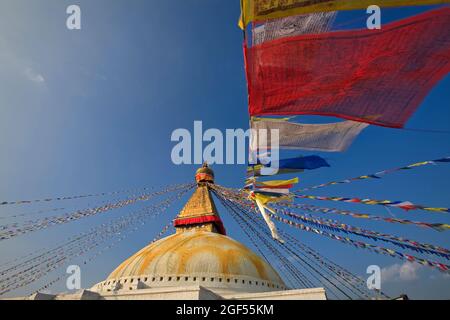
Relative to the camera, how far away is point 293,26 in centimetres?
457

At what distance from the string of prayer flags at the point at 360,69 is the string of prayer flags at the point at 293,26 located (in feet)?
0.26

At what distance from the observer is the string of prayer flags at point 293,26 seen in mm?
4477

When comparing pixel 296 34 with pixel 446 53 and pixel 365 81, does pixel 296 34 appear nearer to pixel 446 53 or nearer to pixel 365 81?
pixel 365 81

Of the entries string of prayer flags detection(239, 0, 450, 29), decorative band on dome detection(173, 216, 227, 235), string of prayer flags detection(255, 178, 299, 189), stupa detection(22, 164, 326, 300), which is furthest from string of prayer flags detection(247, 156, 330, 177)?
decorative band on dome detection(173, 216, 227, 235)

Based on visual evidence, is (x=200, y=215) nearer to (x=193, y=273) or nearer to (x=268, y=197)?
(x=193, y=273)

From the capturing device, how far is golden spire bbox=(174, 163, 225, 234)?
64.5ft

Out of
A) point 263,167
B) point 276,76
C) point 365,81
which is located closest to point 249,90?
point 276,76

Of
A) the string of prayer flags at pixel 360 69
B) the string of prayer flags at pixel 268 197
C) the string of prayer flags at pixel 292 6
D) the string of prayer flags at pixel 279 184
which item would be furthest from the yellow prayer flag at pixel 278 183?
the string of prayer flags at pixel 292 6

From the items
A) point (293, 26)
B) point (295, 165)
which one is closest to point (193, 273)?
point (295, 165)

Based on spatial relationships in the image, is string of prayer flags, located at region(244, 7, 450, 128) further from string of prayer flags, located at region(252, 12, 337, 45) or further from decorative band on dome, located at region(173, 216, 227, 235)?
decorative band on dome, located at region(173, 216, 227, 235)

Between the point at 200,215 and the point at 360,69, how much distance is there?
16.4 metres

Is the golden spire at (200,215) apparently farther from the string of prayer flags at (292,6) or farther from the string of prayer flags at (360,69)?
the string of prayer flags at (292,6)

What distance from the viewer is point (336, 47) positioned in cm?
475
